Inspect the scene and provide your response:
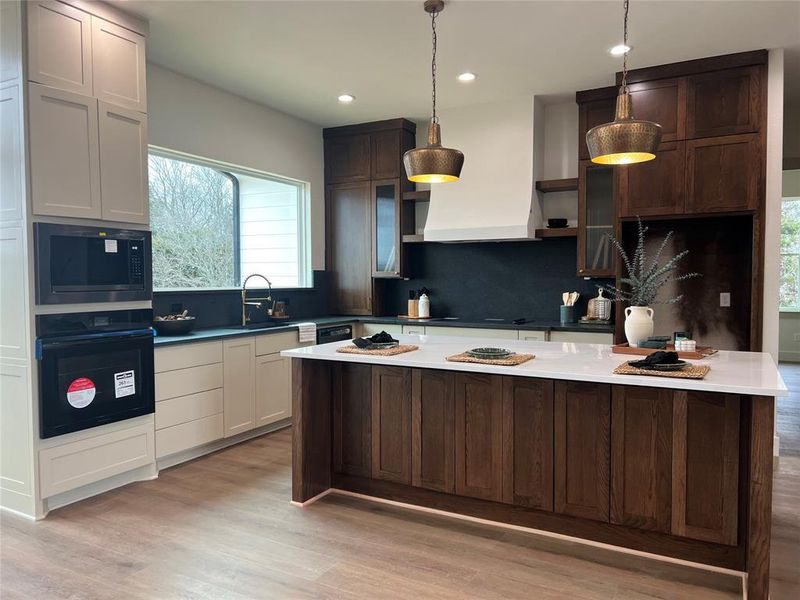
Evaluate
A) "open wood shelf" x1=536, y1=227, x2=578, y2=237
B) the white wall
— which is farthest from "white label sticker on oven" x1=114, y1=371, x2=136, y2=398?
"open wood shelf" x1=536, y1=227, x2=578, y2=237

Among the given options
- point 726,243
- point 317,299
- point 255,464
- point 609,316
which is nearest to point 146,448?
point 255,464

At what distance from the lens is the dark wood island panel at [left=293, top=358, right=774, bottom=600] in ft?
7.82

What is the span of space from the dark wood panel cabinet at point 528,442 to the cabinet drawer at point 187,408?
221 cm

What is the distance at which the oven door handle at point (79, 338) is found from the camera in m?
2.95

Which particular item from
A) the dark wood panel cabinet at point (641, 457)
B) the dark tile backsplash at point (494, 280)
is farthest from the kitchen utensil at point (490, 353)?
the dark tile backsplash at point (494, 280)

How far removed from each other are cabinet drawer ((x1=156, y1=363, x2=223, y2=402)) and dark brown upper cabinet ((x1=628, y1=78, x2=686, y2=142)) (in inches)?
145

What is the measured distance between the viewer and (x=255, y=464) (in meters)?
3.90

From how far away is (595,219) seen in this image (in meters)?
4.76

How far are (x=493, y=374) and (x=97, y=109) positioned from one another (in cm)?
266

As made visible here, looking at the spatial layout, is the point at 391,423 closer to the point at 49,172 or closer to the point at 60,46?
the point at 49,172

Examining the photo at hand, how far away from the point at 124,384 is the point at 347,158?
336 cm

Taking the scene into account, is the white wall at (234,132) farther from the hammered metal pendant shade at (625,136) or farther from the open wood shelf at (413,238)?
the hammered metal pendant shade at (625,136)

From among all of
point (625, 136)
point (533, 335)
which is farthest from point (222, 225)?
point (625, 136)

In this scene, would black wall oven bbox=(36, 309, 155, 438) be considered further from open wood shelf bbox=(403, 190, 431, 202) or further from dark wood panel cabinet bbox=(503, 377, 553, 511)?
open wood shelf bbox=(403, 190, 431, 202)
